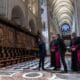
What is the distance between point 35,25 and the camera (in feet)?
104

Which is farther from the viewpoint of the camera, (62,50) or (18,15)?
(18,15)

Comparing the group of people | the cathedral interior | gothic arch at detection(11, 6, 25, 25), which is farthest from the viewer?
gothic arch at detection(11, 6, 25, 25)

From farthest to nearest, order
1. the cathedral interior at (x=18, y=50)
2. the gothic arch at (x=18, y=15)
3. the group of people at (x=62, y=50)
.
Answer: the gothic arch at (x=18, y=15) < the group of people at (x=62, y=50) < the cathedral interior at (x=18, y=50)

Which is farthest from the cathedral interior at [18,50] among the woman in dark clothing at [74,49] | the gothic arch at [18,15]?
the woman in dark clothing at [74,49]

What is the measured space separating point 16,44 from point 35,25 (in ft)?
41.1

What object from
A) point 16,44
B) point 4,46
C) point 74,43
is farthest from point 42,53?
point 16,44

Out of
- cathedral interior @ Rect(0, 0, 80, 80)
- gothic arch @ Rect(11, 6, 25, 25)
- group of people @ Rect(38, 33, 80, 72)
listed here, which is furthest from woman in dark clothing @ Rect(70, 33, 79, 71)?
gothic arch @ Rect(11, 6, 25, 25)

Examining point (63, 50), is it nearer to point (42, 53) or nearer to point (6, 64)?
point (42, 53)

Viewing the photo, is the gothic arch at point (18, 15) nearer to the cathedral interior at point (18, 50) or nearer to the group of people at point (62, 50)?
the cathedral interior at point (18, 50)

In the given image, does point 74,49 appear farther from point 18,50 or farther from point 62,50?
point 18,50

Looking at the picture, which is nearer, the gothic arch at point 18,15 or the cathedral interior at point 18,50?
the cathedral interior at point 18,50

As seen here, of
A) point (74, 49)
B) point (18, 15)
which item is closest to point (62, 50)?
point (74, 49)

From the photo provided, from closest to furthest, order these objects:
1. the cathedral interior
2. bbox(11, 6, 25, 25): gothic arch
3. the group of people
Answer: the cathedral interior < the group of people < bbox(11, 6, 25, 25): gothic arch

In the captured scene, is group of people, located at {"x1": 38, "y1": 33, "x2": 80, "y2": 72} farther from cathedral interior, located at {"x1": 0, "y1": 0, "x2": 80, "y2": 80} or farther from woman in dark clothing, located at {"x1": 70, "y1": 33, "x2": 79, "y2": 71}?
cathedral interior, located at {"x1": 0, "y1": 0, "x2": 80, "y2": 80}
